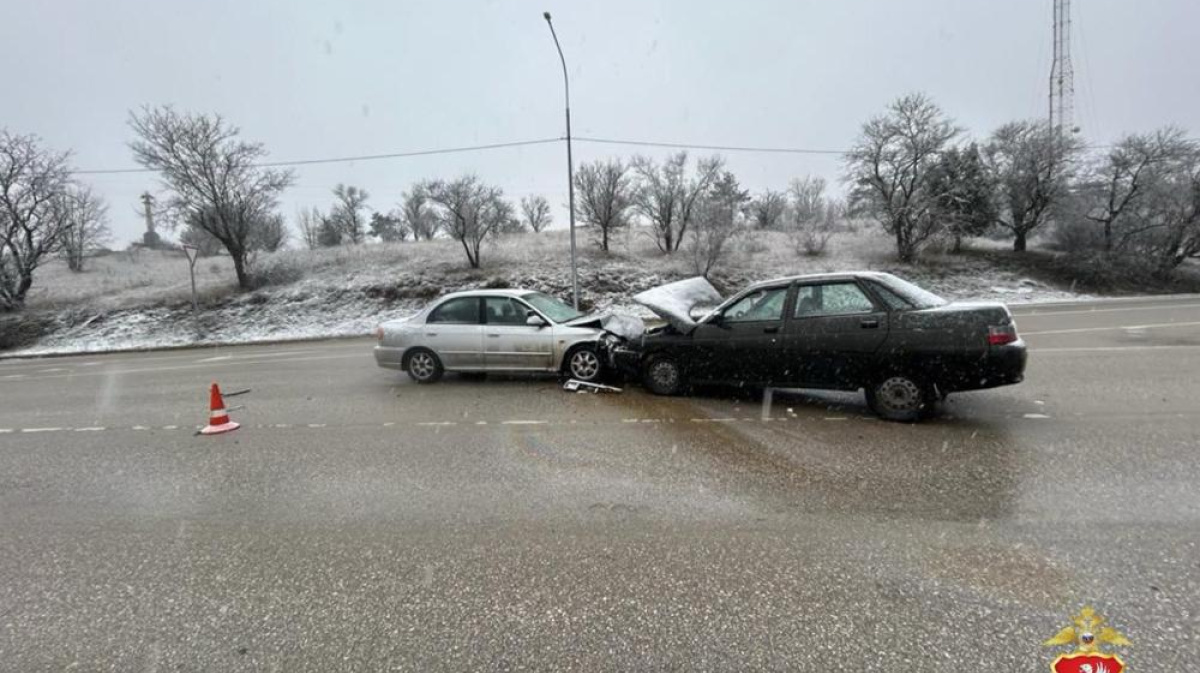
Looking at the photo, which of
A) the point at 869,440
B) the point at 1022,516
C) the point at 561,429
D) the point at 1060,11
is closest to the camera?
the point at 1022,516

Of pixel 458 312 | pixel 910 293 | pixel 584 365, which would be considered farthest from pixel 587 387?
pixel 910 293

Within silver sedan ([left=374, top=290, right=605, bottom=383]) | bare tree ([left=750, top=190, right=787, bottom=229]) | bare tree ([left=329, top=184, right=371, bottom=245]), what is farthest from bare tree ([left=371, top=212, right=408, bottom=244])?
silver sedan ([left=374, top=290, right=605, bottom=383])

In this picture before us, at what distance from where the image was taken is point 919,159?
95.2ft

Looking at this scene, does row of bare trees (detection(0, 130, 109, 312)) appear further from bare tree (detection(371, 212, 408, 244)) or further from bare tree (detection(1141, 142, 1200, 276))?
bare tree (detection(1141, 142, 1200, 276))

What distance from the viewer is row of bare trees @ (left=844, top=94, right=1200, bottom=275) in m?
27.6

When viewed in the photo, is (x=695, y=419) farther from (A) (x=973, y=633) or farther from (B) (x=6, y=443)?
(B) (x=6, y=443)

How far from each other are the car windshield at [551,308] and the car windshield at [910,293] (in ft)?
14.5

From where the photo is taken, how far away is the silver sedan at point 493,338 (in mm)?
7785

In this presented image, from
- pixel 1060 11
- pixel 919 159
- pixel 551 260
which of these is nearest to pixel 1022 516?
pixel 551 260

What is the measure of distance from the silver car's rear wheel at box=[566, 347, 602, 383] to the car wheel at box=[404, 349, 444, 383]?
2.19 metres

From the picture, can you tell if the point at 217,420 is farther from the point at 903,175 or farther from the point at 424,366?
the point at 903,175

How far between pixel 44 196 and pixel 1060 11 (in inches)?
2856

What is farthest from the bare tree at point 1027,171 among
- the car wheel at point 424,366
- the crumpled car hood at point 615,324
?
the car wheel at point 424,366

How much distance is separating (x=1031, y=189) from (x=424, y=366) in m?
34.9
